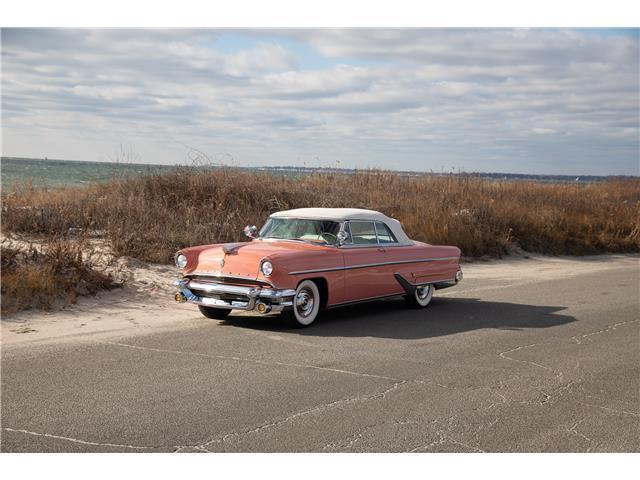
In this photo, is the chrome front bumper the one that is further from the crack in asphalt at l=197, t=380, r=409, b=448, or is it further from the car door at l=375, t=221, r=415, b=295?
the crack in asphalt at l=197, t=380, r=409, b=448

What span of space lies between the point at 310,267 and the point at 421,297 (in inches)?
106

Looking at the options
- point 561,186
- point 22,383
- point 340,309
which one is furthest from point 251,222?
point 561,186

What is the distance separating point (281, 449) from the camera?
5301 millimetres

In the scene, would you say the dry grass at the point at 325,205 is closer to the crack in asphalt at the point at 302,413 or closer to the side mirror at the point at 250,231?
the side mirror at the point at 250,231

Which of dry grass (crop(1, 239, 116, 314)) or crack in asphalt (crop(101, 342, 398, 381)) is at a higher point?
dry grass (crop(1, 239, 116, 314))

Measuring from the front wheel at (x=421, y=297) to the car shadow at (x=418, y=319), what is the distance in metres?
0.11

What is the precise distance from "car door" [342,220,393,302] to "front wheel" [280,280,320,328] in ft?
1.77

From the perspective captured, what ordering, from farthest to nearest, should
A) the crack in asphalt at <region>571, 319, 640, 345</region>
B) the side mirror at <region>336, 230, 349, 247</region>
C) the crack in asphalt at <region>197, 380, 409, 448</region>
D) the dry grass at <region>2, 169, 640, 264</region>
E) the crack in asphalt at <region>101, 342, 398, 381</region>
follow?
the dry grass at <region>2, 169, 640, 264</region> < the side mirror at <region>336, 230, 349, 247</region> < the crack in asphalt at <region>571, 319, 640, 345</region> < the crack in asphalt at <region>101, 342, 398, 381</region> < the crack in asphalt at <region>197, 380, 409, 448</region>

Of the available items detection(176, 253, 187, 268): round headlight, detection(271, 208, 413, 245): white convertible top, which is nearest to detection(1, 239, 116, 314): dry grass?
detection(176, 253, 187, 268): round headlight

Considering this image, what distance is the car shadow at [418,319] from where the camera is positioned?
9.66m

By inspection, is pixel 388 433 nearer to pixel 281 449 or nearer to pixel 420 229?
pixel 281 449

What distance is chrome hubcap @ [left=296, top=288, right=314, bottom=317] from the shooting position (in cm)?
955

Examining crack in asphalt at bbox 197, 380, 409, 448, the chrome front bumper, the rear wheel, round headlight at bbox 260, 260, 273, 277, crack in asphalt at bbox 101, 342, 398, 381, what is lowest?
crack in asphalt at bbox 197, 380, 409, 448

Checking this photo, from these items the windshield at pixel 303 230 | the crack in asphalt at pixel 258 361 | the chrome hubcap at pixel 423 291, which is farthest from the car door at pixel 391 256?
the crack in asphalt at pixel 258 361
